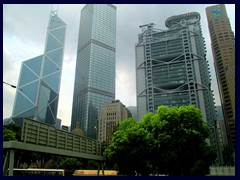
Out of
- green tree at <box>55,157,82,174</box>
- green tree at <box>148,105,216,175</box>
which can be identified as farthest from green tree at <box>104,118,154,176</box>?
green tree at <box>55,157,82,174</box>

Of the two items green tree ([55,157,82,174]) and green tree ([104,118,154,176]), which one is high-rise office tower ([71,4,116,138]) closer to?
green tree ([55,157,82,174])

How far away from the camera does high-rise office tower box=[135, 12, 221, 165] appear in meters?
105

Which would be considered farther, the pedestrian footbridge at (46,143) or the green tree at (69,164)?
the green tree at (69,164)

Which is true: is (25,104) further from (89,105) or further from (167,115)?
(167,115)

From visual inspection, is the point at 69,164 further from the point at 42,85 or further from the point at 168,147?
the point at 42,85

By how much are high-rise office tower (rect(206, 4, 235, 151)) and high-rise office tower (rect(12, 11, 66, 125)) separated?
89847 millimetres

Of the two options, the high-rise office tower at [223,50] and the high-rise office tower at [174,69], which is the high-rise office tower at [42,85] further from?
the high-rise office tower at [223,50]

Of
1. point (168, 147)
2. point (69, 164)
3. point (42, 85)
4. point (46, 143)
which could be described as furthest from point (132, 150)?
point (42, 85)

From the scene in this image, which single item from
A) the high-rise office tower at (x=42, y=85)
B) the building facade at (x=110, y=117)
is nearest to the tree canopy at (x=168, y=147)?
the building facade at (x=110, y=117)

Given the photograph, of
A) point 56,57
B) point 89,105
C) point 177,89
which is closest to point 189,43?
point 177,89

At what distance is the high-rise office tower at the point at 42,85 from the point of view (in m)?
125

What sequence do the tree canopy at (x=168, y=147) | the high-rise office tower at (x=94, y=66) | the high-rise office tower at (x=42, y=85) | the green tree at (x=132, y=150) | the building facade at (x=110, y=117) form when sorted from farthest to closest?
the high-rise office tower at (x=94, y=66), the high-rise office tower at (x=42, y=85), the building facade at (x=110, y=117), the green tree at (x=132, y=150), the tree canopy at (x=168, y=147)

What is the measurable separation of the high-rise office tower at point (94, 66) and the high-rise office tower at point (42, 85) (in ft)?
58.4

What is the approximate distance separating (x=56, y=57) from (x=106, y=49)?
41207mm
